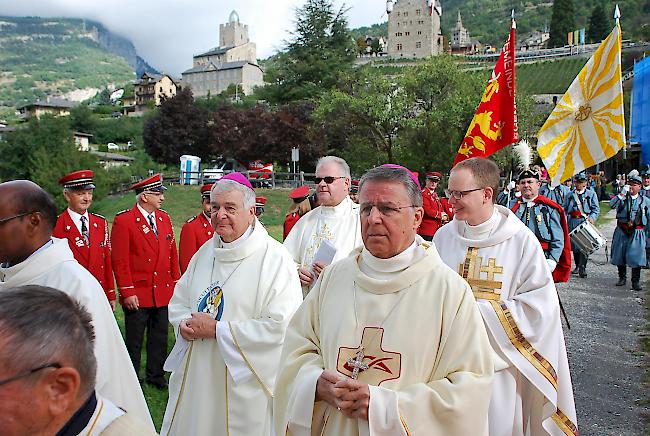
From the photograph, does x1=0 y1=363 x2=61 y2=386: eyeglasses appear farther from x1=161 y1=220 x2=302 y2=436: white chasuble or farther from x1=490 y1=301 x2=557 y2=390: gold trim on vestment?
x1=490 y1=301 x2=557 y2=390: gold trim on vestment

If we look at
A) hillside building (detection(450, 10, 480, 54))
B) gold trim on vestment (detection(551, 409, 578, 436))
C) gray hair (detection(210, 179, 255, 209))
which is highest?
hillside building (detection(450, 10, 480, 54))

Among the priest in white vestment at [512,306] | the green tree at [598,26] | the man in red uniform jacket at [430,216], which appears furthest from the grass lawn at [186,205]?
the green tree at [598,26]

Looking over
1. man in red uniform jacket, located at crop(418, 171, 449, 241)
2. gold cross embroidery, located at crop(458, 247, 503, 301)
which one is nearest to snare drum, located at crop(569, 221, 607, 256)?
man in red uniform jacket, located at crop(418, 171, 449, 241)

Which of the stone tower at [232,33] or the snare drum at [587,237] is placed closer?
the snare drum at [587,237]

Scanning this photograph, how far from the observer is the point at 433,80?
87.6 ft

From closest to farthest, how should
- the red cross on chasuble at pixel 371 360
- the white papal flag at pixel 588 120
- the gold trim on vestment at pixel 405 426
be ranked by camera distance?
the gold trim on vestment at pixel 405 426 → the red cross on chasuble at pixel 371 360 → the white papal flag at pixel 588 120

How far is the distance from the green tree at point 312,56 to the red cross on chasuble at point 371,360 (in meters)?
51.5

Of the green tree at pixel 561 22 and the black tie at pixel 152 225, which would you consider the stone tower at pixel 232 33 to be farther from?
the black tie at pixel 152 225

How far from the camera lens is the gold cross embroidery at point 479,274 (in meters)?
3.99

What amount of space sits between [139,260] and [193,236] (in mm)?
706

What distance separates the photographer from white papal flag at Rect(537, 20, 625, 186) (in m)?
6.86

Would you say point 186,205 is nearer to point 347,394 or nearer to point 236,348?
point 236,348

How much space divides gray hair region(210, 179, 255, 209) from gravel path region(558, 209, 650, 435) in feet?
12.0

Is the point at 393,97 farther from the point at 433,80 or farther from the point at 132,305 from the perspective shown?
the point at 132,305
